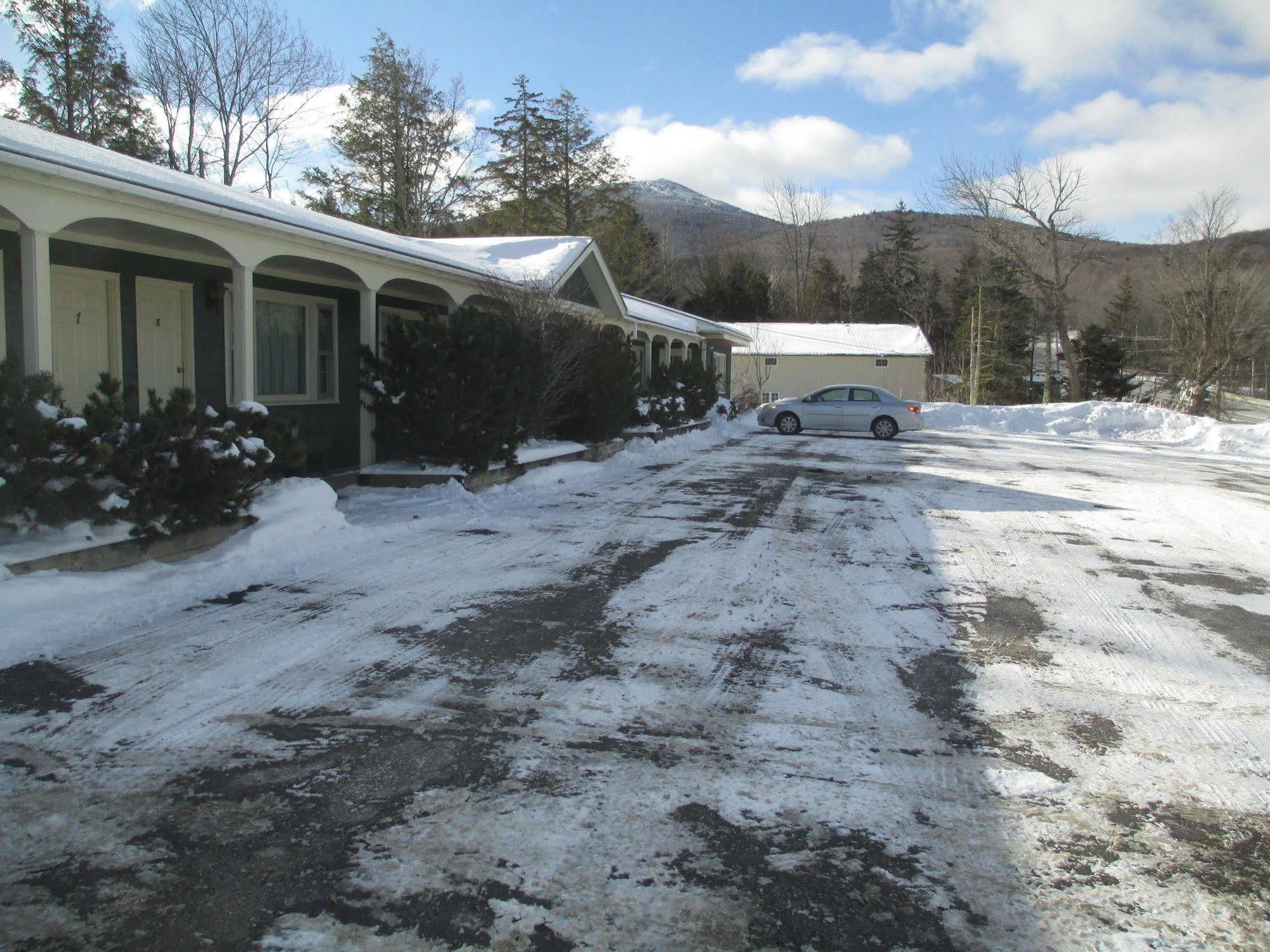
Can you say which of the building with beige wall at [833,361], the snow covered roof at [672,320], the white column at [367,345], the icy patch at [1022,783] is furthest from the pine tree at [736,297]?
the icy patch at [1022,783]

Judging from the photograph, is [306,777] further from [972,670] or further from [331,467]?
[331,467]

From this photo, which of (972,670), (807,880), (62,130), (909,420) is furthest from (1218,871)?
(62,130)

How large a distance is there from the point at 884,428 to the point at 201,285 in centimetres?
1710

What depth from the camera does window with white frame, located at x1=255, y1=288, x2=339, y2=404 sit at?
36.3 feet

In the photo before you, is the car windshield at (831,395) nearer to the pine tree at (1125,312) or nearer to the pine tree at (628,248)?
the pine tree at (628,248)

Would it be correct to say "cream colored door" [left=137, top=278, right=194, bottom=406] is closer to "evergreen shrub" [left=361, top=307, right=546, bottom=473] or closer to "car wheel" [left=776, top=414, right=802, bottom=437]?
"evergreen shrub" [left=361, top=307, right=546, bottom=473]

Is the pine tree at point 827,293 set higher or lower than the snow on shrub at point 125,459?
higher

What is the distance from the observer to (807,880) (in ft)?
9.54

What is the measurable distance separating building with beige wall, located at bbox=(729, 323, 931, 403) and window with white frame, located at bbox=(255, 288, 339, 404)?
1175 inches

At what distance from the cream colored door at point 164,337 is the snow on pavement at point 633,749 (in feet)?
9.32

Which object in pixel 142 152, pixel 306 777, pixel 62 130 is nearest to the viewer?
pixel 306 777

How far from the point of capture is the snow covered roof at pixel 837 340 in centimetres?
4303

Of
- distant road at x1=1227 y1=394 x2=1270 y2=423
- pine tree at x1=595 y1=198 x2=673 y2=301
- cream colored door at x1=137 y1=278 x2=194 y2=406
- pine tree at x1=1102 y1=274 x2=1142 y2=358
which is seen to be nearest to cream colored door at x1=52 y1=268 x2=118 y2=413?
cream colored door at x1=137 y1=278 x2=194 y2=406

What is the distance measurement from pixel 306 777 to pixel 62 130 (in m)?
31.0
